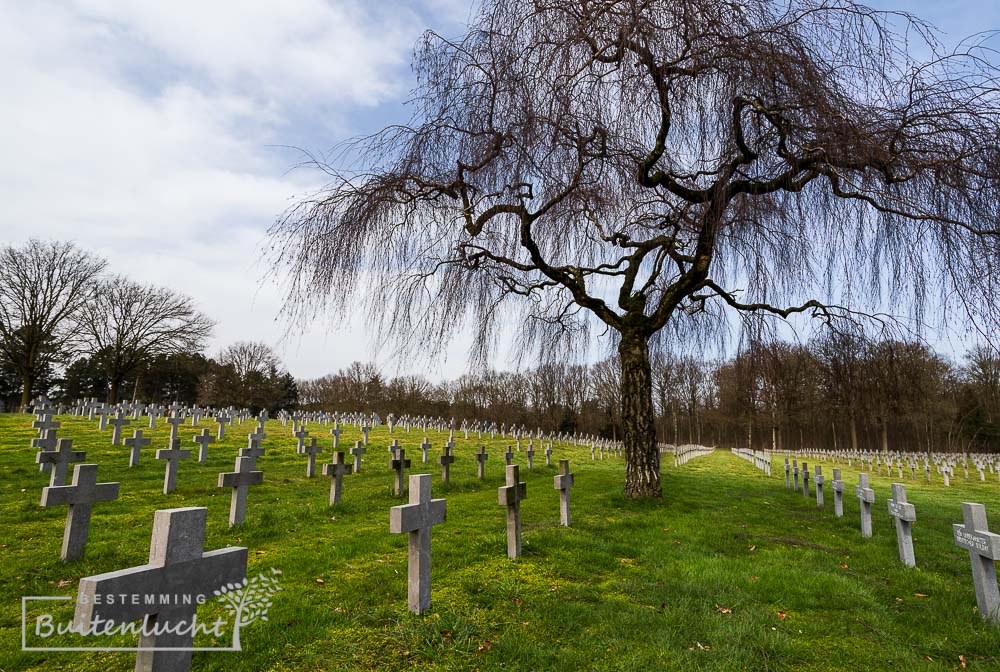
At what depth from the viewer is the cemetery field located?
3.19 m

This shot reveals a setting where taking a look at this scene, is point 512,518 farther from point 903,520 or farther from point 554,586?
point 903,520

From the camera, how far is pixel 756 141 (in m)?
5.65

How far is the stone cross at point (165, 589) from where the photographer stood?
1.97 m

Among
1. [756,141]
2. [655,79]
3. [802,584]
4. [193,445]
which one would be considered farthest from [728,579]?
[193,445]

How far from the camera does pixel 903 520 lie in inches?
228

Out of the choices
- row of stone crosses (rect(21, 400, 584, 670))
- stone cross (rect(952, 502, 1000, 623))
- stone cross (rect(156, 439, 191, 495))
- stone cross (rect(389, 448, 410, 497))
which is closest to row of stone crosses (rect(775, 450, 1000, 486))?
stone cross (rect(952, 502, 1000, 623))

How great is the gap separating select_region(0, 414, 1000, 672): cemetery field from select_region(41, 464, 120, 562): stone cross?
0.21 meters

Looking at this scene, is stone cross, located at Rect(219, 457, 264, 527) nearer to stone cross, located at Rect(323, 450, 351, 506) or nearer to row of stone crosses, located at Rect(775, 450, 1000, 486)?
stone cross, located at Rect(323, 450, 351, 506)

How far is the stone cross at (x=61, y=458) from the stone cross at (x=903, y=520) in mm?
10656

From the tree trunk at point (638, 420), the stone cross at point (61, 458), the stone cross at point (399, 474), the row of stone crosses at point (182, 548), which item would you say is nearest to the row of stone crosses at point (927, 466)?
the tree trunk at point (638, 420)

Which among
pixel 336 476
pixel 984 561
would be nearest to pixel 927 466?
pixel 984 561

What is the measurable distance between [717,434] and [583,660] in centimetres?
7003

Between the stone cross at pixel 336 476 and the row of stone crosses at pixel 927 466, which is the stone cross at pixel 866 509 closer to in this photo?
the stone cross at pixel 336 476

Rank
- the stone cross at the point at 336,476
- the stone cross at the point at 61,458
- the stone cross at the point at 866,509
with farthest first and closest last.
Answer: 1. the stone cross at the point at 336,476
2. the stone cross at the point at 866,509
3. the stone cross at the point at 61,458
